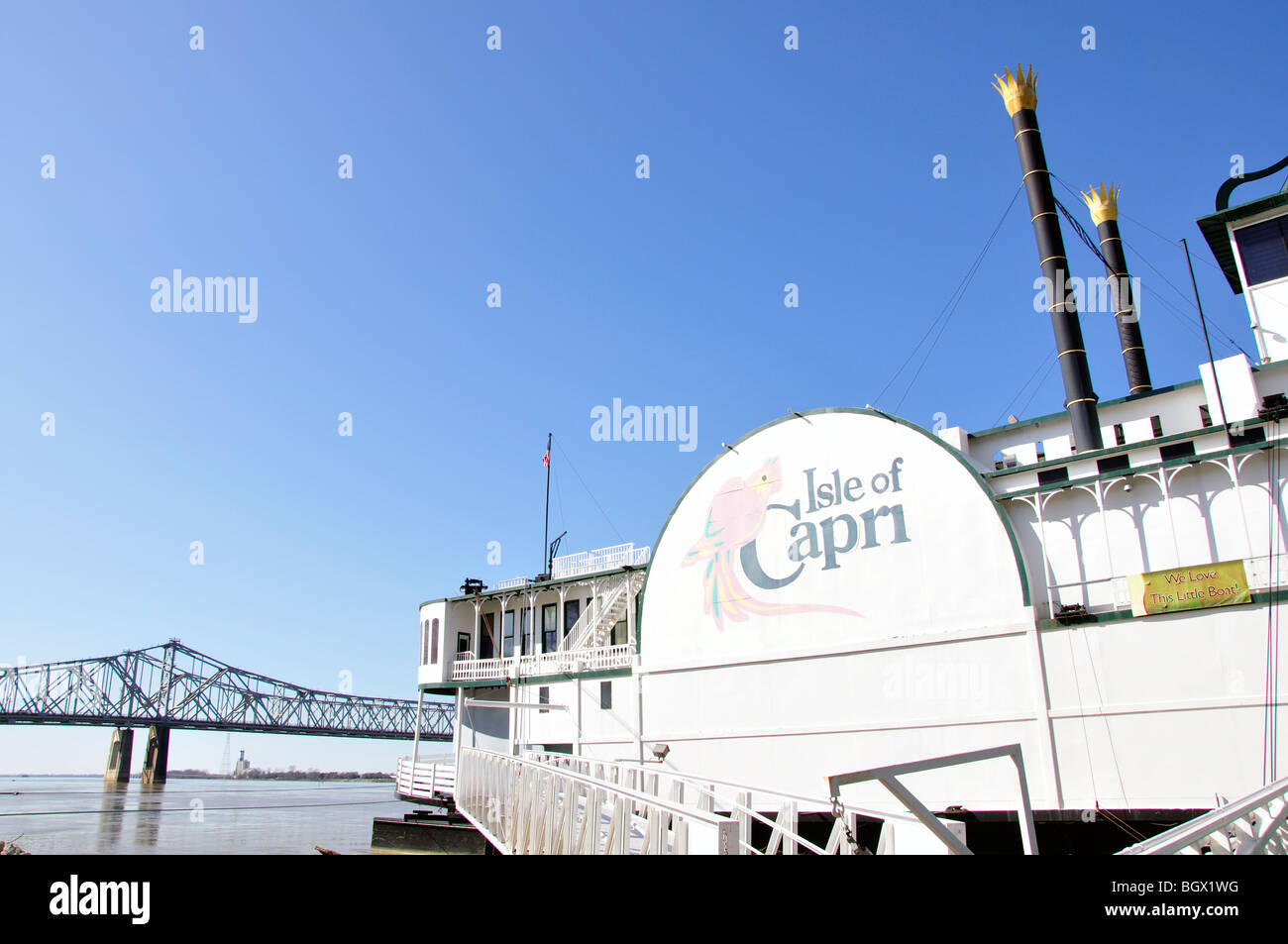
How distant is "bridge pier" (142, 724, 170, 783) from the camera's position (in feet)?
480

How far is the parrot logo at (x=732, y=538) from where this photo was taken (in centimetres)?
2678

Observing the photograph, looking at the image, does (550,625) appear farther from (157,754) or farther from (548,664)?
(157,754)

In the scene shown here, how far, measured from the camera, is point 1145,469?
→ 800 inches

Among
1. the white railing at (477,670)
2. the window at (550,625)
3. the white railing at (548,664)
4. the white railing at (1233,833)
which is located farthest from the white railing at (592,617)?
the white railing at (1233,833)

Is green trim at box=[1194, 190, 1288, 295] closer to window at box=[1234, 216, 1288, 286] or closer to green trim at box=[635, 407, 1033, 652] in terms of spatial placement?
window at box=[1234, 216, 1288, 286]

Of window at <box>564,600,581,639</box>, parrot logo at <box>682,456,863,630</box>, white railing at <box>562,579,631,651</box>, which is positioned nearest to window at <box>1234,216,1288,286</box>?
parrot logo at <box>682,456,863,630</box>

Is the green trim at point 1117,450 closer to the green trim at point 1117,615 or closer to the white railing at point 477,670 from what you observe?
the green trim at point 1117,615

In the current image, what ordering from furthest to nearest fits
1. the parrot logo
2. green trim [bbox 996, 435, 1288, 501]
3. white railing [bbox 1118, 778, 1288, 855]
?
the parrot logo
green trim [bbox 996, 435, 1288, 501]
white railing [bbox 1118, 778, 1288, 855]

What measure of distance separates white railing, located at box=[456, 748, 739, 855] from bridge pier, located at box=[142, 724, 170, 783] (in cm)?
15115

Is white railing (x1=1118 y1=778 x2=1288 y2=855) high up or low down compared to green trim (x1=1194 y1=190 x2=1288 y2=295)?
down
